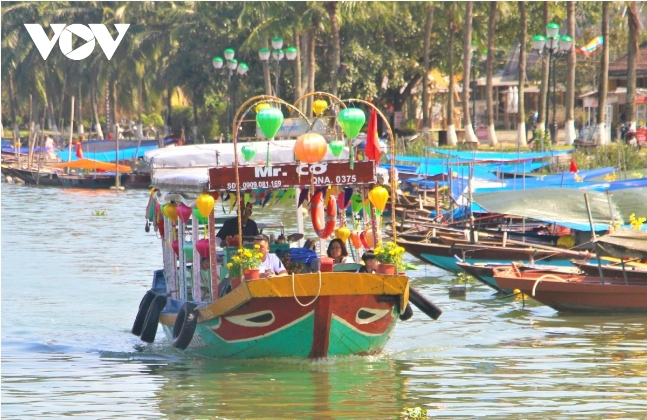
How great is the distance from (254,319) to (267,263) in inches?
25.4

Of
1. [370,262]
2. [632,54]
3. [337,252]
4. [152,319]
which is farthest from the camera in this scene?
[632,54]

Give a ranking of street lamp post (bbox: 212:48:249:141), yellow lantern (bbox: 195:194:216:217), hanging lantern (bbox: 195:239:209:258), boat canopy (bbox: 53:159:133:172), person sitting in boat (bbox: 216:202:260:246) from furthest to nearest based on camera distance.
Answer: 1. boat canopy (bbox: 53:159:133:172)
2. street lamp post (bbox: 212:48:249:141)
3. person sitting in boat (bbox: 216:202:260:246)
4. hanging lantern (bbox: 195:239:209:258)
5. yellow lantern (bbox: 195:194:216:217)

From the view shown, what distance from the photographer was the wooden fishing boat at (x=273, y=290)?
496 inches

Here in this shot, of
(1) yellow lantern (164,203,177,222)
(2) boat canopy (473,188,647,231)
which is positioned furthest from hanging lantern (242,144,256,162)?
(2) boat canopy (473,188,647,231)

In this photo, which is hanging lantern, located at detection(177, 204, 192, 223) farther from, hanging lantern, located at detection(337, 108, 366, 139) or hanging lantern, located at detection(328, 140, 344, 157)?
hanging lantern, located at detection(337, 108, 366, 139)

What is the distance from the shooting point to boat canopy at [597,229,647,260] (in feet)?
54.7

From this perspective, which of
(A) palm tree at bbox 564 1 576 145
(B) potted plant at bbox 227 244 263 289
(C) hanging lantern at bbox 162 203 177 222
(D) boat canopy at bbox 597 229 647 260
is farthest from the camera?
(A) palm tree at bbox 564 1 576 145

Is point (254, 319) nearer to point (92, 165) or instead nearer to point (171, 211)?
point (171, 211)

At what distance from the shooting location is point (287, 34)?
150 feet

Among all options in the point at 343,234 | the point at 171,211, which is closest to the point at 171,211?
the point at 171,211

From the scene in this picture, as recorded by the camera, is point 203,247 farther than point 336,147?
Yes

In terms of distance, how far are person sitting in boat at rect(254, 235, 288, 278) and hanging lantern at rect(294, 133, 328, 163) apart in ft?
3.56

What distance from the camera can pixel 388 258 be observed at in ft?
42.7

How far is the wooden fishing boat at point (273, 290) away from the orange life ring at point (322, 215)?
0.02 meters
